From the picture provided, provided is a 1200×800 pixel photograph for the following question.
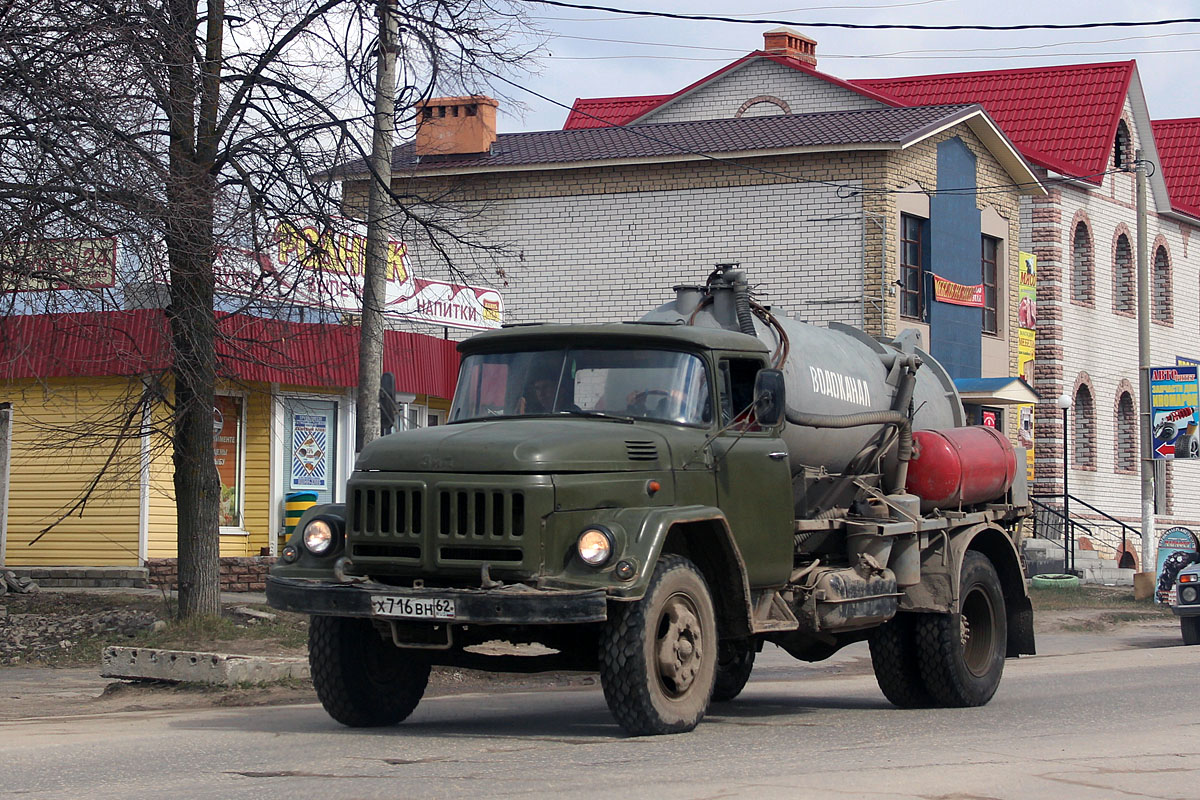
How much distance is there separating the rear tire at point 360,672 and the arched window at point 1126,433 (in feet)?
104

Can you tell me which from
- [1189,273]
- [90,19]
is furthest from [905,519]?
[1189,273]

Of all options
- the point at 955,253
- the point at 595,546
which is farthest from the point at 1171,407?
the point at 595,546

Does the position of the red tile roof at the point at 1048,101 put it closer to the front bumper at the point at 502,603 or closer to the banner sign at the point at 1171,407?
the banner sign at the point at 1171,407

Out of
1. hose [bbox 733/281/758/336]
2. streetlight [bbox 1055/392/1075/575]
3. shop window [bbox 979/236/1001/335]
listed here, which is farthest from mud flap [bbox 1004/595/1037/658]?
shop window [bbox 979/236/1001/335]

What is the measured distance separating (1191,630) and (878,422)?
962cm

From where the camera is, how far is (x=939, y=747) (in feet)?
29.4

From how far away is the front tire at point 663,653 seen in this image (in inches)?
343

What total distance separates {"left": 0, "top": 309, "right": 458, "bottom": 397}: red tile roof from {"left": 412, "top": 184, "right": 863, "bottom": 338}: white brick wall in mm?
4193

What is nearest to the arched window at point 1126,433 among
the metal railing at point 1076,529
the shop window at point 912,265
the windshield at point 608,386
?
the metal railing at point 1076,529

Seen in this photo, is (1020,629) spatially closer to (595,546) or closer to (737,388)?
(737,388)

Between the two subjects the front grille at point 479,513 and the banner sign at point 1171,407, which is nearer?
the front grille at point 479,513

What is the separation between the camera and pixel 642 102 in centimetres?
4244

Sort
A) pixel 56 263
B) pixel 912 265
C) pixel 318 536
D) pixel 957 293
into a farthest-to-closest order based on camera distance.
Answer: pixel 957 293 < pixel 912 265 < pixel 56 263 < pixel 318 536

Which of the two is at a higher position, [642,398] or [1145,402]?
[1145,402]
